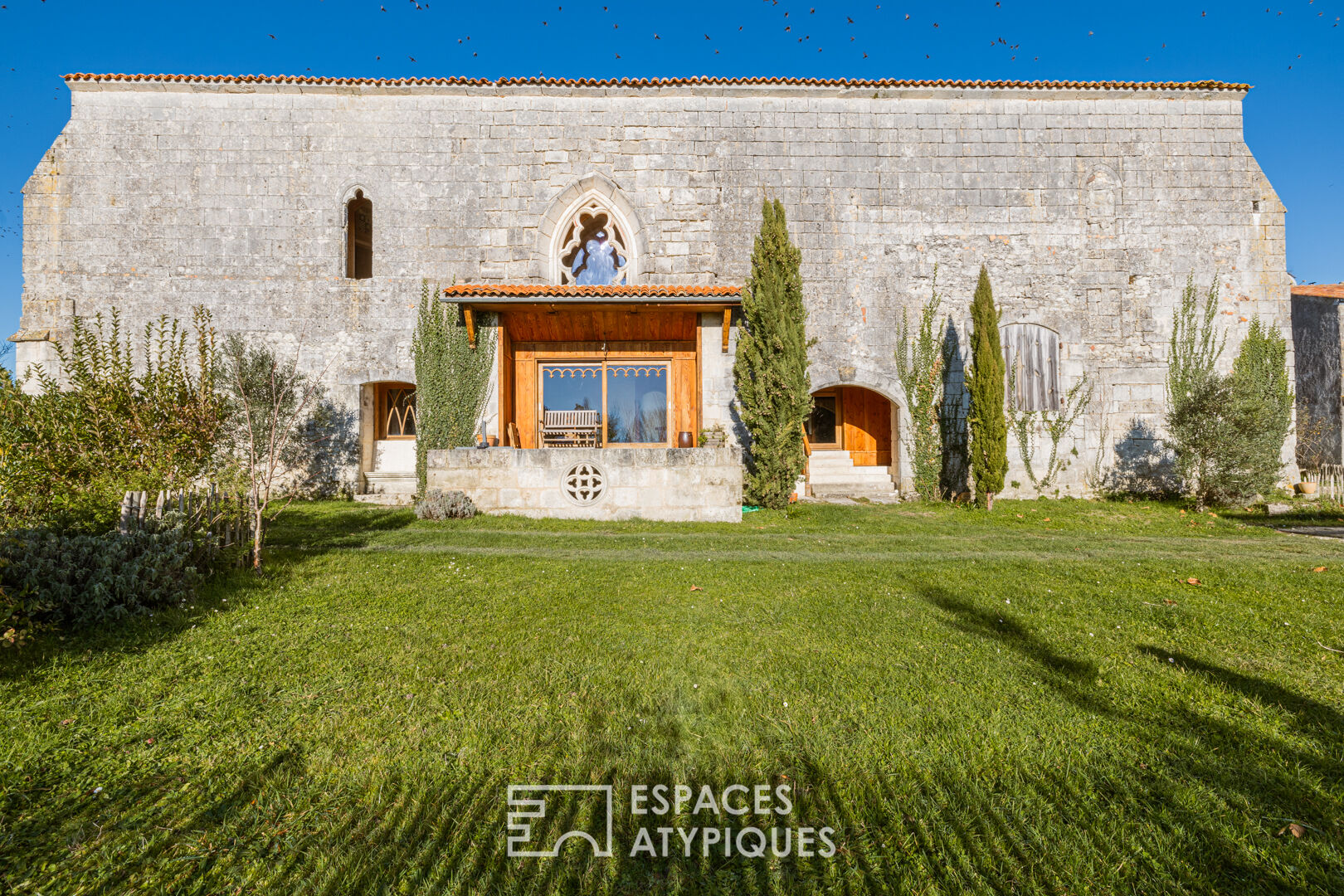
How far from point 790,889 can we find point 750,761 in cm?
58

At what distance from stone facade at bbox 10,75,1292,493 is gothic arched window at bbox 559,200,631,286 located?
0.45 meters

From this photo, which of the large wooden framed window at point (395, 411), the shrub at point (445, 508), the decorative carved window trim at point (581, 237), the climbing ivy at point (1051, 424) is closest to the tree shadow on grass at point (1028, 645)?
the shrub at point (445, 508)

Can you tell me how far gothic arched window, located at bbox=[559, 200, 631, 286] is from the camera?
12078 mm

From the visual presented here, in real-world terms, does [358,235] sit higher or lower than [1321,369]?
higher

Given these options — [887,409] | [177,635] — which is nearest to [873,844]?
[177,635]

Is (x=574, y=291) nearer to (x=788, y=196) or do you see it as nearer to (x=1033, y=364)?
(x=788, y=196)

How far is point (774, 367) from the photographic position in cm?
1000

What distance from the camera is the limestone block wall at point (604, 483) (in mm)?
8969

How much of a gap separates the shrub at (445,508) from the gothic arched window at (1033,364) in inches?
441

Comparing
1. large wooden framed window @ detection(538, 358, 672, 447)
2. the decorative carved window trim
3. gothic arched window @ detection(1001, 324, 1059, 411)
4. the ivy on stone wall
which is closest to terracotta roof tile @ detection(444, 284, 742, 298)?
the ivy on stone wall

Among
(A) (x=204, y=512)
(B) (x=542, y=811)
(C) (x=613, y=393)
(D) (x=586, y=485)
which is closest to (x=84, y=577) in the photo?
(A) (x=204, y=512)

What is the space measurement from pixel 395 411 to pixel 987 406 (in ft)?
40.8

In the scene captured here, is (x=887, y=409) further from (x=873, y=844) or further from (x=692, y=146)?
(x=873, y=844)

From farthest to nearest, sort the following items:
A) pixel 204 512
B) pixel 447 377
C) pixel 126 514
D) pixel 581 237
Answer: pixel 581 237
pixel 447 377
pixel 204 512
pixel 126 514
